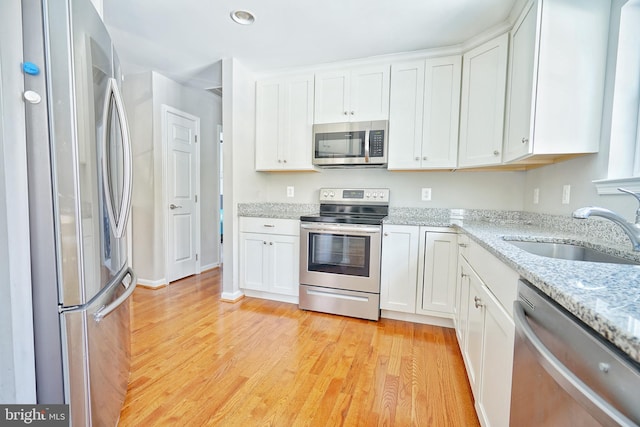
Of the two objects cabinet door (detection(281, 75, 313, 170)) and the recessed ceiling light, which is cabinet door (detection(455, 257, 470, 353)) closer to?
cabinet door (detection(281, 75, 313, 170))

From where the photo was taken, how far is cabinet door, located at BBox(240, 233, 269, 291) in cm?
278

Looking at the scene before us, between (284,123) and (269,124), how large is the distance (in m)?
0.18

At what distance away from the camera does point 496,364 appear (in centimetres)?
108

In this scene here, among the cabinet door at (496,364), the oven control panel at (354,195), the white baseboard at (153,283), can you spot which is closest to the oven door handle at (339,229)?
the oven control panel at (354,195)

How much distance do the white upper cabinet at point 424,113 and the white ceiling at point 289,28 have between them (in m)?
0.19

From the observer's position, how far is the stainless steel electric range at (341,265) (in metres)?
2.39

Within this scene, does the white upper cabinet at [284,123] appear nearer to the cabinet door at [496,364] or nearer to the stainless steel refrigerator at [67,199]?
the stainless steel refrigerator at [67,199]

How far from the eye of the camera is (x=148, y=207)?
316 cm

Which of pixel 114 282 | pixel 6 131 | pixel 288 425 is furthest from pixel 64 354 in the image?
pixel 288 425

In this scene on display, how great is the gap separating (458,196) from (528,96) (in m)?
1.17

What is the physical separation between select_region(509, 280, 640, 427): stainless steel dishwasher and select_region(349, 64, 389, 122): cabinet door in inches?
82.4

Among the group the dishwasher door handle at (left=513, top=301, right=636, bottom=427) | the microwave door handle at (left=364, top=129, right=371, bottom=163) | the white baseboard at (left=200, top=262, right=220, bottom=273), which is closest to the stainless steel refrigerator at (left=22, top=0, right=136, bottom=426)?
the dishwasher door handle at (left=513, top=301, right=636, bottom=427)

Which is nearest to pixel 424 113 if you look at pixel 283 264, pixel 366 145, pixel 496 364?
pixel 366 145

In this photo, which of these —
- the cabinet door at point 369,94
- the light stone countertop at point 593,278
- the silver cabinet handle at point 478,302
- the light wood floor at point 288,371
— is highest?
the cabinet door at point 369,94
